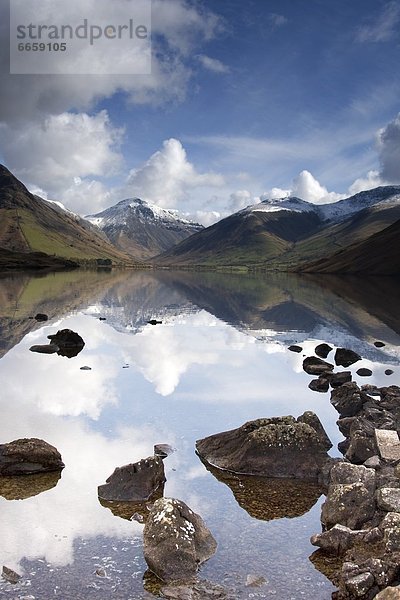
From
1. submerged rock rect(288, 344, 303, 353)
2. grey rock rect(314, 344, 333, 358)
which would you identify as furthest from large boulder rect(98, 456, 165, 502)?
submerged rock rect(288, 344, 303, 353)

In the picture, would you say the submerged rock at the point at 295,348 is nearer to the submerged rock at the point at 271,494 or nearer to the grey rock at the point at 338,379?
the grey rock at the point at 338,379

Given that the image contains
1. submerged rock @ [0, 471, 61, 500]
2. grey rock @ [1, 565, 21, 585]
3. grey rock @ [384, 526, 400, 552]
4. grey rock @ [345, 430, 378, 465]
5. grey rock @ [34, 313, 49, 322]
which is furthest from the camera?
grey rock @ [34, 313, 49, 322]

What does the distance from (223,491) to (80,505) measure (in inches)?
208

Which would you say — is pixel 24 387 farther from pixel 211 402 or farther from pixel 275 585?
pixel 275 585

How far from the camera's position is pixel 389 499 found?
645 inches

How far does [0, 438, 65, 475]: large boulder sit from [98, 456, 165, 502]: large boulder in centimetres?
315

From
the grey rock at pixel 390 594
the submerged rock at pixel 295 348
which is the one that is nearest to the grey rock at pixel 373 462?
the grey rock at pixel 390 594

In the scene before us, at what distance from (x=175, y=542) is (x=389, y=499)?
664 cm

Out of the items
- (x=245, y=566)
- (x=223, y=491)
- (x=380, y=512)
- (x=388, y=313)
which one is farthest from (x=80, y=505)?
(x=388, y=313)

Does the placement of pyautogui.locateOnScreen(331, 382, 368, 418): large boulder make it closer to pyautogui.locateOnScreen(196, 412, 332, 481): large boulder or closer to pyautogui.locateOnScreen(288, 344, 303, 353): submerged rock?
pyautogui.locateOnScreen(196, 412, 332, 481): large boulder

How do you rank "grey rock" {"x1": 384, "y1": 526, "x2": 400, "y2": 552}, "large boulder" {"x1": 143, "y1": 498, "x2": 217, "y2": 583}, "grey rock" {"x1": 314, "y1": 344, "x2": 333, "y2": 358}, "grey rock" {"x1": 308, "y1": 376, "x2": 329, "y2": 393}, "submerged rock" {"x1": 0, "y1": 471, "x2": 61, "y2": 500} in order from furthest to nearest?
"grey rock" {"x1": 314, "y1": 344, "x2": 333, "y2": 358} → "grey rock" {"x1": 308, "y1": 376, "x2": 329, "y2": 393} → "submerged rock" {"x1": 0, "y1": 471, "x2": 61, "y2": 500} → "large boulder" {"x1": 143, "y1": 498, "x2": 217, "y2": 583} → "grey rock" {"x1": 384, "y1": 526, "x2": 400, "y2": 552}

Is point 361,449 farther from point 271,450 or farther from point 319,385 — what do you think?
point 319,385

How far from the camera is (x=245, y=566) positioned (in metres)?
14.9

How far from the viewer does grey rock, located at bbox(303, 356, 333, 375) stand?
Result: 1628 inches
